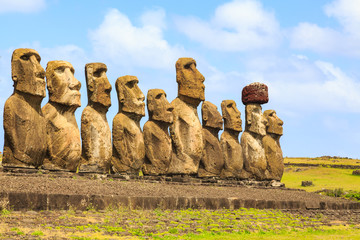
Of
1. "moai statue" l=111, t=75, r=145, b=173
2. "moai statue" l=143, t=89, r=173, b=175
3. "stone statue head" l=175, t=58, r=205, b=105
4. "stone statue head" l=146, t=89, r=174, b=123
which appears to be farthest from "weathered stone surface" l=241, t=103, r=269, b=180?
"moai statue" l=111, t=75, r=145, b=173

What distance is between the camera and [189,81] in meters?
19.9

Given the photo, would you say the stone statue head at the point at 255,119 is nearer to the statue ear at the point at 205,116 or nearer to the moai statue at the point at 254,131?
the moai statue at the point at 254,131

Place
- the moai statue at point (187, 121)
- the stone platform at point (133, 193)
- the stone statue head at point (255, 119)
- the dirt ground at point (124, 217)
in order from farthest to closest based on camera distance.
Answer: the stone statue head at point (255, 119) < the moai statue at point (187, 121) < the stone platform at point (133, 193) < the dirt ground at point (124, 217)

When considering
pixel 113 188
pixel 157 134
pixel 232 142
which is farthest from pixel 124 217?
pixel 232 142

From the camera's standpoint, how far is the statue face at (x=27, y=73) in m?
14.4

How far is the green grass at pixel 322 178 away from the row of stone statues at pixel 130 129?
6244 millimetres

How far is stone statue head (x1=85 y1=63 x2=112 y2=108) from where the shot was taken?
53.9ft

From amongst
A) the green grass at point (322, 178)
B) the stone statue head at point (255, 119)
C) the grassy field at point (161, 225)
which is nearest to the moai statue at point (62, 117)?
the grassy field at point (161, 225)

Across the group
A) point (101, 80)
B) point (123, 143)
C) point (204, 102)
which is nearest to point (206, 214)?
point (123, 143)

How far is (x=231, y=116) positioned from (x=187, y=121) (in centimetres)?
313

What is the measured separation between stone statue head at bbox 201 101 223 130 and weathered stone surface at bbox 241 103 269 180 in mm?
2374

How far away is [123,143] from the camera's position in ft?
55.7

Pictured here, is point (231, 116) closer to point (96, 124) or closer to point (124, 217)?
point (96, 124)

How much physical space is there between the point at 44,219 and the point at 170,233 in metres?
2.49
